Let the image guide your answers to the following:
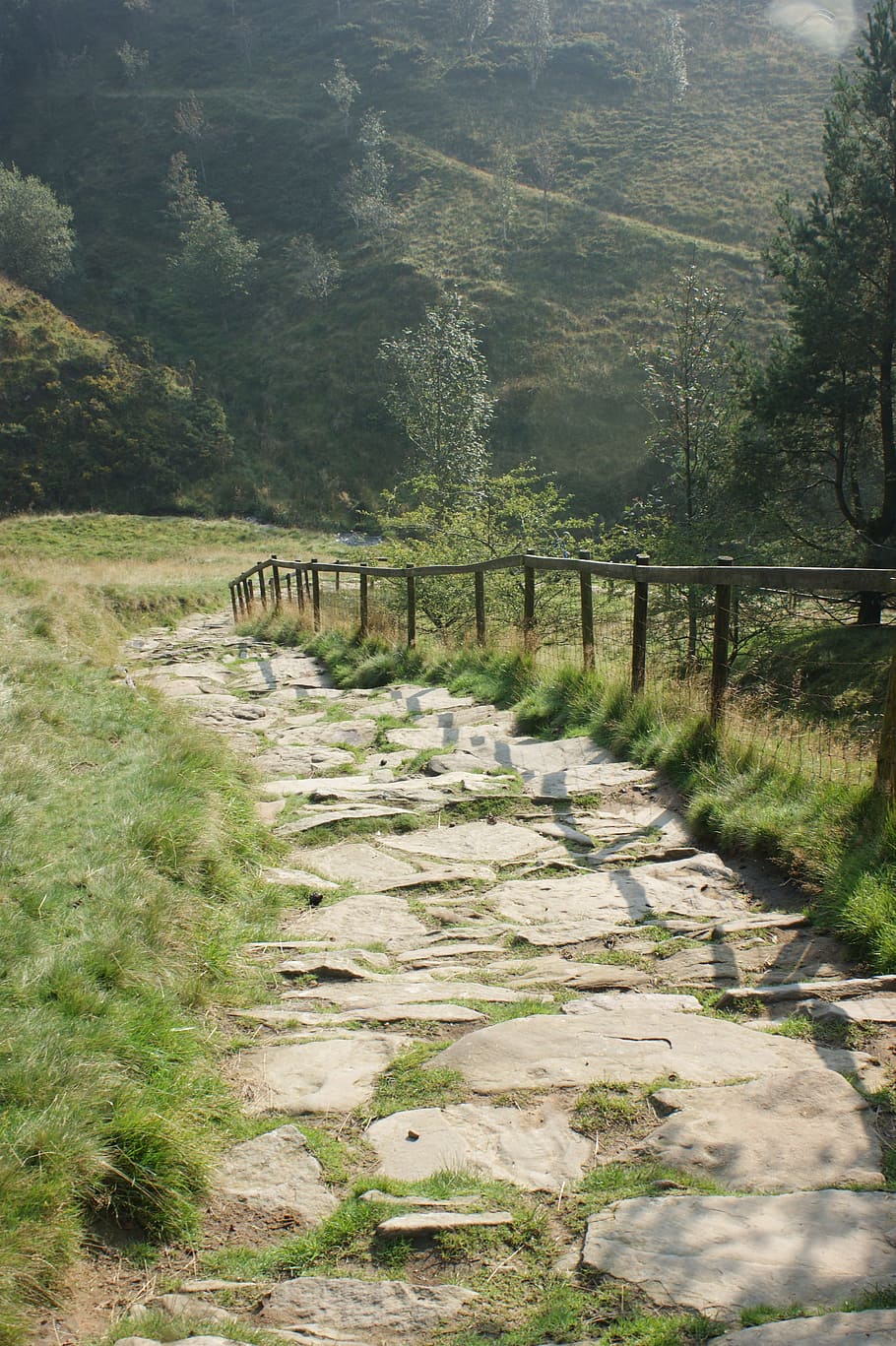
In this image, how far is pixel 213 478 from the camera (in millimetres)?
50156

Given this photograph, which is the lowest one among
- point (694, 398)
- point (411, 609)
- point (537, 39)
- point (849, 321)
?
point (411, 609)

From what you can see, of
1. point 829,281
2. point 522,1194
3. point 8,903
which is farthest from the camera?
point 829,281

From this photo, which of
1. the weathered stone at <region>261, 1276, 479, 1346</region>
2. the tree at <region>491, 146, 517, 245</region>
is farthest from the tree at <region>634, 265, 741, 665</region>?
the tree at <region>491, 146, 517, 245</region>

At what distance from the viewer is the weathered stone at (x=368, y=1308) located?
192 cm

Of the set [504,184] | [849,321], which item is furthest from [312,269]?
[849,321]

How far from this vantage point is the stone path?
6.54ft

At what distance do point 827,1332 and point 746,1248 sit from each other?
0.98 feet

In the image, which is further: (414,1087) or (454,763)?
(454,763)

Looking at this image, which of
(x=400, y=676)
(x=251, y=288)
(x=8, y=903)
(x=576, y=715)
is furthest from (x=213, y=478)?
(x=8, y=903)

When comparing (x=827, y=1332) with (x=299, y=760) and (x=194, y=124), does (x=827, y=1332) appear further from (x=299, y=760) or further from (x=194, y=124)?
(x=194, y=124)

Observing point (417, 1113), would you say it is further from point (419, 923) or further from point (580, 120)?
point (580, 120)

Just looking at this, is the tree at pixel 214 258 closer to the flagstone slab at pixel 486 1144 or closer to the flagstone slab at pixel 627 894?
the flagstone slab at pixel 627 894

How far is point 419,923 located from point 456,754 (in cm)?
294

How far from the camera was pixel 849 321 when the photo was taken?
18000 millimetres
